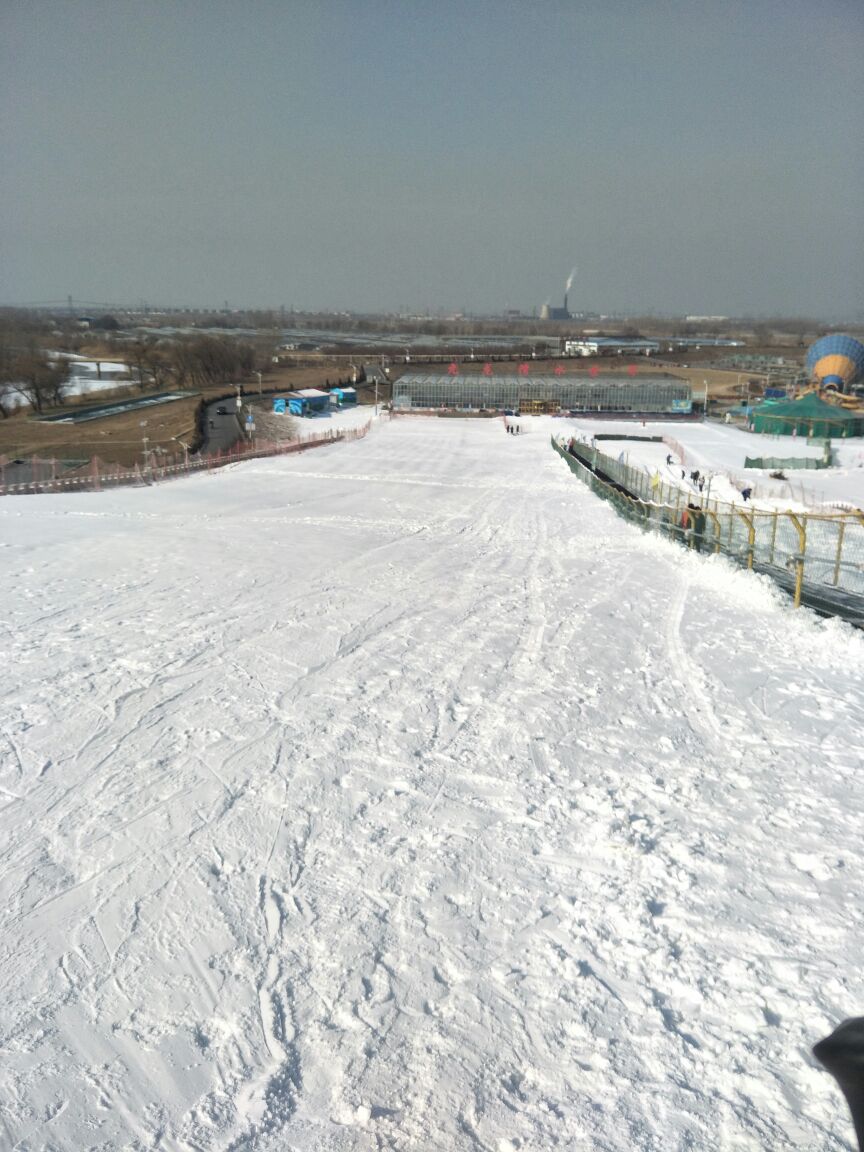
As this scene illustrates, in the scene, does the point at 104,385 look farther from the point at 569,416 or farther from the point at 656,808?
the point at 656,808

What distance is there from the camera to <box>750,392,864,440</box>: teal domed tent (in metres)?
49.3

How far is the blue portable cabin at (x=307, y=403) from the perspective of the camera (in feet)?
184

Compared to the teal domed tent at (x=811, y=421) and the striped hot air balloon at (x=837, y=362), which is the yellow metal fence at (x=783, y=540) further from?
the striped hot air balloon at (x=837, y=362)

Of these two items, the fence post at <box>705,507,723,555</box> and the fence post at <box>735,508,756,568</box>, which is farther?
the fence post at <box>705,507,723,555</box>

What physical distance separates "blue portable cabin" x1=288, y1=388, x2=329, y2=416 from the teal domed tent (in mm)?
30123

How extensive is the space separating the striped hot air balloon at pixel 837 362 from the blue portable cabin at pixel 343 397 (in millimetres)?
41174

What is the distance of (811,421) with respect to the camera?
49.3 meters

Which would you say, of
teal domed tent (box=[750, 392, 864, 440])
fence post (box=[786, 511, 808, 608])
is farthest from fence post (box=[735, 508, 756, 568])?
teal domed tent (box=[750, 392, 864, 440])

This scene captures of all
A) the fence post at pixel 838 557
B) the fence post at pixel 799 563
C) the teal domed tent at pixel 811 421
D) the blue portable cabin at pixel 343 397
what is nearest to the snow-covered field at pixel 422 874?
the fence post at pixel 799 563

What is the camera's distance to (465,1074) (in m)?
3.56

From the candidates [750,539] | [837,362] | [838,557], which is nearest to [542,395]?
[837,362]

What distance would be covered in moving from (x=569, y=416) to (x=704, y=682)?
5587 cm

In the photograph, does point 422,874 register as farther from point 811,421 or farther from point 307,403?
point 307,403

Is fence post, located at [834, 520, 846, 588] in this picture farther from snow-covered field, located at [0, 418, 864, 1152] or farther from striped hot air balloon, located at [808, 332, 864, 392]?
striped hot air balloon, located at [808, 332, 864, 392]
